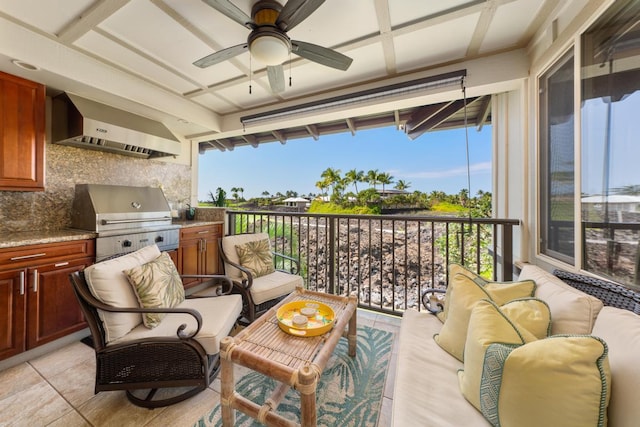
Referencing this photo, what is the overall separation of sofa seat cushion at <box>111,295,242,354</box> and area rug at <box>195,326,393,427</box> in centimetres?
37

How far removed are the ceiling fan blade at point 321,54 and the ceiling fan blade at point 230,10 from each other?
0.31 metres

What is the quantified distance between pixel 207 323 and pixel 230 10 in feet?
6.33

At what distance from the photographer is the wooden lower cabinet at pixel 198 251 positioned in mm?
2980

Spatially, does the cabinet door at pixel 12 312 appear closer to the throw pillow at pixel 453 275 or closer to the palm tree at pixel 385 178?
the throw pillow at pixel 453 275

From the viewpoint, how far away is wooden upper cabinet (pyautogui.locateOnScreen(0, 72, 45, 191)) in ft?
6.38

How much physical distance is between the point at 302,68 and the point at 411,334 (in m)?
2.56

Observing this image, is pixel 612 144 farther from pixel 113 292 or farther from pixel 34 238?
pixel 34 238

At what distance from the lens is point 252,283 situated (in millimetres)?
2252

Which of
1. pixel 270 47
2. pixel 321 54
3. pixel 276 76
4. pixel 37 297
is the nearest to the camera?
pixel 270 47

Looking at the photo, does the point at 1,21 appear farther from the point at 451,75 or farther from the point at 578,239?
the point at 578,239

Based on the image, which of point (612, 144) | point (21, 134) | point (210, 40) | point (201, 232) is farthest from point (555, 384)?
point (21, 134)

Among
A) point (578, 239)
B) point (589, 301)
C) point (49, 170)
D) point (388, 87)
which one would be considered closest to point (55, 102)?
point (49, 170)

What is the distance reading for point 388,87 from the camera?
246 cm

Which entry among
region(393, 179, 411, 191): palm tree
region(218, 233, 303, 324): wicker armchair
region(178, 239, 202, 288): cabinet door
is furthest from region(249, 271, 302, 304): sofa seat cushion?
region(393, 179, 411, 191): palm tree
